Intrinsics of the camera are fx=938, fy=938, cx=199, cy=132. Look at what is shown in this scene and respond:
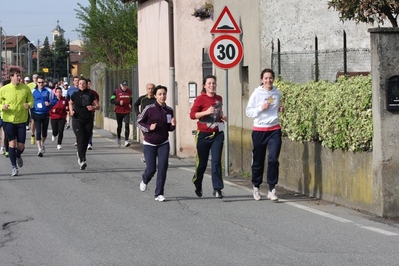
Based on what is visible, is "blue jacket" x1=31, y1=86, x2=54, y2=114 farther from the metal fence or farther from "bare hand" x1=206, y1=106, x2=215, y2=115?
"bare hand" x1=206, y1=106, x2=215, y2=115

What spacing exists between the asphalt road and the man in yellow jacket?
1.06m

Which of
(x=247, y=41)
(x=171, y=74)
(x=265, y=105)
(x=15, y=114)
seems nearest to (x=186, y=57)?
(x=171, y=74)

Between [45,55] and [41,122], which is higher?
[45,55]

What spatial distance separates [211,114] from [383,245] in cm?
451

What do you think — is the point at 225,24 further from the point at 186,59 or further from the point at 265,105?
the point at 186,59

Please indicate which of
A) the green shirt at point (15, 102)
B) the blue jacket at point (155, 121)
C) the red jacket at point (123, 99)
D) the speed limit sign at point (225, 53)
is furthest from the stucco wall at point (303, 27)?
the red jacket at point (123, 99)

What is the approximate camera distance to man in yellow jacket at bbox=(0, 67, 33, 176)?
1714cm

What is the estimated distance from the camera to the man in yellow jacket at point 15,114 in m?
17.1

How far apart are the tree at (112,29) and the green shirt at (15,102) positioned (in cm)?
2533

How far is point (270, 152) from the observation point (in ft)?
43.4

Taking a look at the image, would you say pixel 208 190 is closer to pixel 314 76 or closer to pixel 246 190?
pixel 246 190


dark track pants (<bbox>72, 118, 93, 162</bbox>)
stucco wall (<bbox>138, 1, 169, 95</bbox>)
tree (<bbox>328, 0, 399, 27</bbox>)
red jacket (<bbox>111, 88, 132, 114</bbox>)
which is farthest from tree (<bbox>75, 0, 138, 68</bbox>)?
tree (<bbox>328, 0, 399, 27</bbox>)

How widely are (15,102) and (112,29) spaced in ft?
89.5

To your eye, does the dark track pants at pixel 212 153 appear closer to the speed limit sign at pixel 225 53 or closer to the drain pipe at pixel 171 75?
the speed limit sign at pixel 225 53
